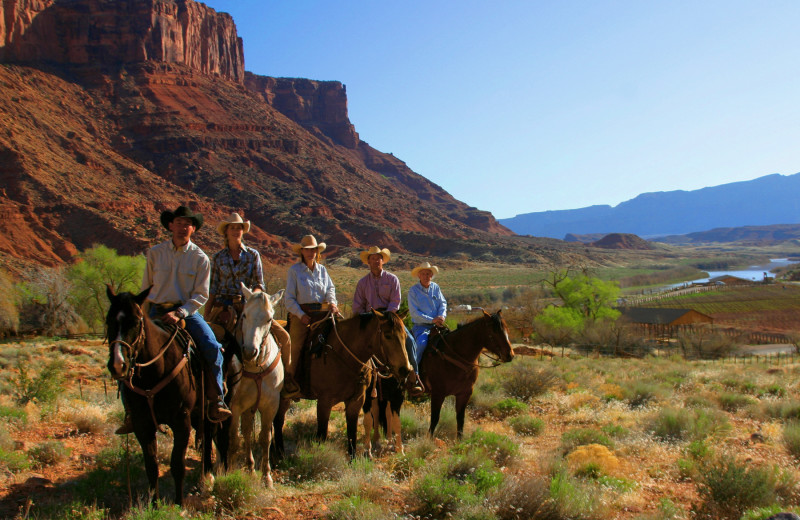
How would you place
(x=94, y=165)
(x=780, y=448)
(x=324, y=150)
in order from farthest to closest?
(x=324, y=150) < (x=94, y=165) < (x=780, y=448)

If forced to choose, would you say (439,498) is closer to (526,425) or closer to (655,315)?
(526,425)

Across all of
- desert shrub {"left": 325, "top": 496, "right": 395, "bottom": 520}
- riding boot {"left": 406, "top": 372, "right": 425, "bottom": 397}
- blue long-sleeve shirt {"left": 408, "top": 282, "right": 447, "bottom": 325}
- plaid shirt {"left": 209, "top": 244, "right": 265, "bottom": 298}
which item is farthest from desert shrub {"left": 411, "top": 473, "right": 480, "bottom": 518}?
blue long-sleeve shirt {"left": 408, "top": 282, "right": 447, "bottom": 325}

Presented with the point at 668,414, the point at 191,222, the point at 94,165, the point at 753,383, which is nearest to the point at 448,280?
the point at 94,165

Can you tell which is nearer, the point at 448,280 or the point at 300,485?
the point at 300,485

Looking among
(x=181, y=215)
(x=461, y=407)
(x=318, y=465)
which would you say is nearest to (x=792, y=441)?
(x=461, y=407)

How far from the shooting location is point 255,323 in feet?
19.6

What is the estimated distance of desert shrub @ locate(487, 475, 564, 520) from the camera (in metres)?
5.58

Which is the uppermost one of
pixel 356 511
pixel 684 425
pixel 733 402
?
pixel 356 511

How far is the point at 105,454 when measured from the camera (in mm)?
6828

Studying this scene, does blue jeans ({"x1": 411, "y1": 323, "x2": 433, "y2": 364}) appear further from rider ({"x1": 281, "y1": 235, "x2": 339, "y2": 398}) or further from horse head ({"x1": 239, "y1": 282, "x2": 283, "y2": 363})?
horse head ({"x1": 239, "y1": 282, "x2": 283, "y2": 363})

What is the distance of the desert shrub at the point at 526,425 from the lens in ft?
34.2

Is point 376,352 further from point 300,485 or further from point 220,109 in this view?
point 220,109

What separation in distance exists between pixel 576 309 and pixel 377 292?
124 ft

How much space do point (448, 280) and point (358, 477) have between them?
225 ft
